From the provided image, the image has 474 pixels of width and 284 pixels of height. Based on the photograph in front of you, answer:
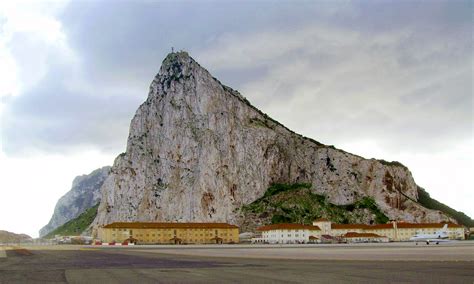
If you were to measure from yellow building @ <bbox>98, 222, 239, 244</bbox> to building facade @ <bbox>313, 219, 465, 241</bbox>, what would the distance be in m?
35.1

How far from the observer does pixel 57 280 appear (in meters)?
28.0

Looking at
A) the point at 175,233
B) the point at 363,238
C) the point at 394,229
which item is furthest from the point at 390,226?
the point at 175,233

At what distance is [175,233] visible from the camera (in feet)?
578

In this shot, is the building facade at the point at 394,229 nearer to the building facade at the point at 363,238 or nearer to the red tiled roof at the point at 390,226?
the red tiled roof at the point at 390,226

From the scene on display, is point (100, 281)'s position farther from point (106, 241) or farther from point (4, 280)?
point (106, 241)

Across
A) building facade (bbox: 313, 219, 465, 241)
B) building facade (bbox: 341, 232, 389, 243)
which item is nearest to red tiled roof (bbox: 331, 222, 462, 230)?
building facade (bbox: 313, 219, 465, 241)

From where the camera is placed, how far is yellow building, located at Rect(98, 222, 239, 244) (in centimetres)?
17038

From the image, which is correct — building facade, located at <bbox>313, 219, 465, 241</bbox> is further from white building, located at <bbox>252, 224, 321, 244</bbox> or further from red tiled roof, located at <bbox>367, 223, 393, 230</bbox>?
white building, located at <bbox>252, 224, 321, 244</bbox>

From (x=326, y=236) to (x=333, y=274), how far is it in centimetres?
14462

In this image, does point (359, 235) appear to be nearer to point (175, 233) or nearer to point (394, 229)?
point (394, 229)

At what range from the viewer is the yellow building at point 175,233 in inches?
6708

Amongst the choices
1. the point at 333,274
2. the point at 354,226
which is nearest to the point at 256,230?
the point at 354,226

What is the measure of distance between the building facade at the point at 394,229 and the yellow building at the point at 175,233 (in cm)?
3513

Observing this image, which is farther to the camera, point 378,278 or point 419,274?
point 419,274
